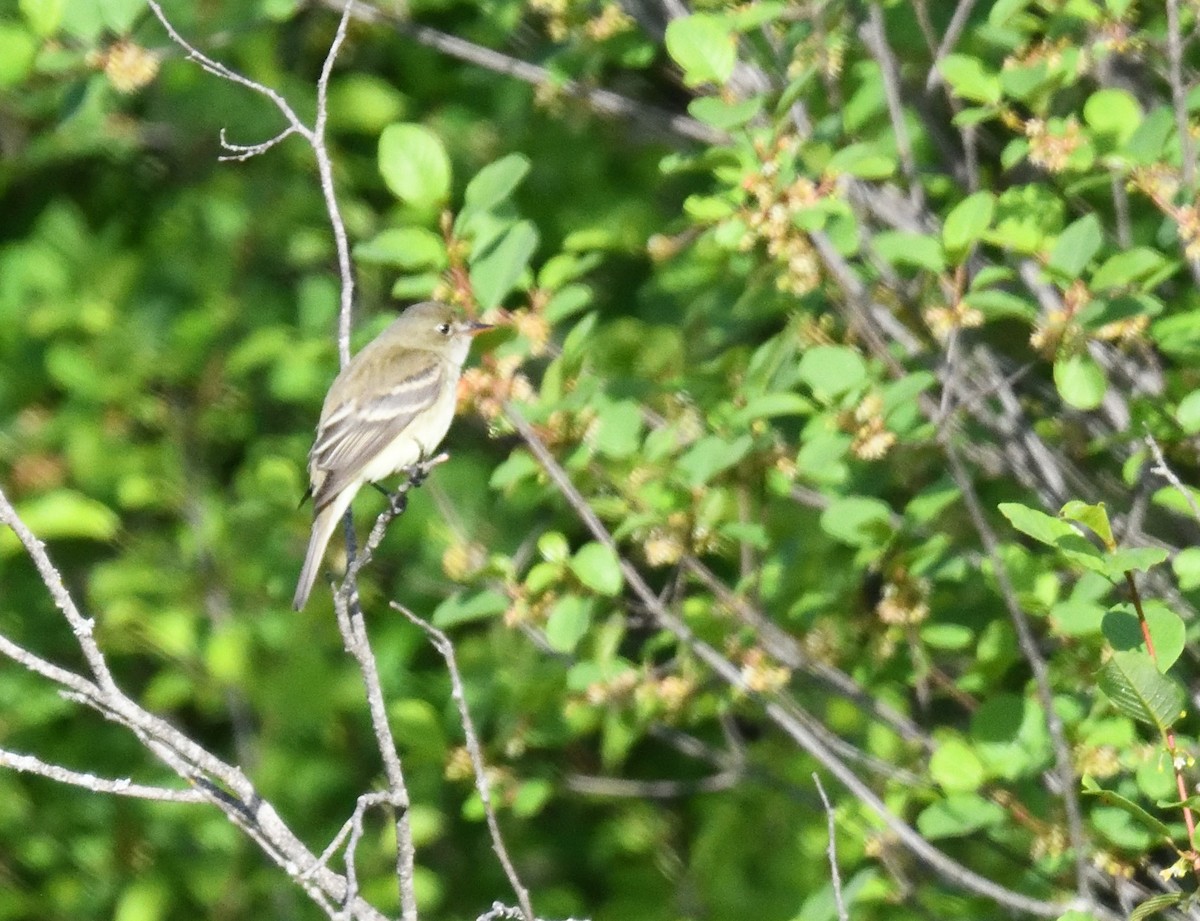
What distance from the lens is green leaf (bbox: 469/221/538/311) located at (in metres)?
4.48

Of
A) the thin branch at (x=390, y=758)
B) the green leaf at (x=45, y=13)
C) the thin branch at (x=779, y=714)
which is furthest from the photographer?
the green leaf at (x=45, y=13)

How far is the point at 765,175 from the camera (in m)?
4.27

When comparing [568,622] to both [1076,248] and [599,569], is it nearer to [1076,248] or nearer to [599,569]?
[599,569]

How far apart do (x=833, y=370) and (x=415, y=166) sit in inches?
47.0

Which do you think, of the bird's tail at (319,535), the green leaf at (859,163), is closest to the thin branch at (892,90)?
the green leaf at (859,163)

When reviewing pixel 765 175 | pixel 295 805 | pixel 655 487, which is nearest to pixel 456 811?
pixel 295 805

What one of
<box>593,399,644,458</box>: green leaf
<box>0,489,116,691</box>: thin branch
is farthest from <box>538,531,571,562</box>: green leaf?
<box>0,489,116,691</box>: thin branch

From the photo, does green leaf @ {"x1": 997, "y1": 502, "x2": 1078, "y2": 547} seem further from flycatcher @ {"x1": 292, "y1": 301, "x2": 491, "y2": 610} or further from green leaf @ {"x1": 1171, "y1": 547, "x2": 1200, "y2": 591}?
flycatcher @ {"x1": 292, "y1": 301, "x2": 491, "y2": 610}

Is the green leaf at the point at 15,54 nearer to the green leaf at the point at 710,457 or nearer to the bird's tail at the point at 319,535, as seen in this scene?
the bird's tail at the point at 319,535

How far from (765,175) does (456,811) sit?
144 inches

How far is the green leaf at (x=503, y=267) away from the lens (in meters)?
4.48

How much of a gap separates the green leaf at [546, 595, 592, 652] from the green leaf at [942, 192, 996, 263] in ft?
4.13

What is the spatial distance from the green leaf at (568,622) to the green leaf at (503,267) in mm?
767

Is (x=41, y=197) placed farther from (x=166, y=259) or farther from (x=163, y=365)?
(x=163, y=365)
